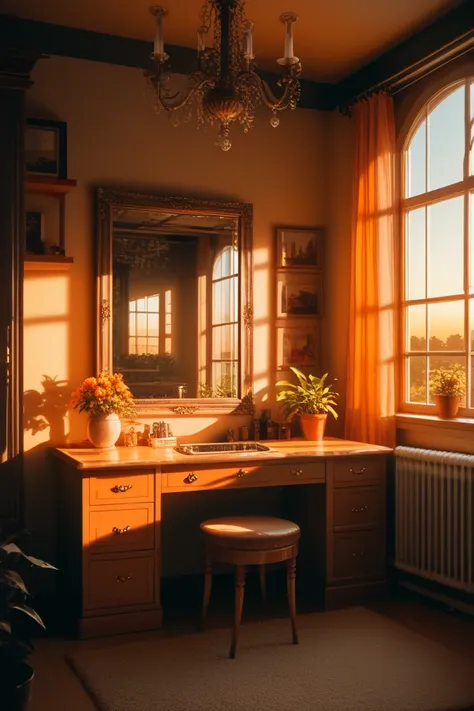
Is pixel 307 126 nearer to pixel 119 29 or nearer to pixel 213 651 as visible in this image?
pixel 119 29

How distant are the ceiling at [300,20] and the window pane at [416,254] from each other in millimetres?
948

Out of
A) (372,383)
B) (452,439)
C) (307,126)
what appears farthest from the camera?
(307,126)

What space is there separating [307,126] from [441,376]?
182cm

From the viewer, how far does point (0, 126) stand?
3.49 metres

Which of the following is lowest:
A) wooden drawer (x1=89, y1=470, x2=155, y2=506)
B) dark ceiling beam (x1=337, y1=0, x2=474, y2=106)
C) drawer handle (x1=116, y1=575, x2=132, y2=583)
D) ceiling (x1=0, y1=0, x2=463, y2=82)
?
drawer handle (x1=116, y1=575, x2=132, y2=583)

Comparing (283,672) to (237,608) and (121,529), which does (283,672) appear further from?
(121,529)

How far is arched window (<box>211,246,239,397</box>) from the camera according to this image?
4.39 meters

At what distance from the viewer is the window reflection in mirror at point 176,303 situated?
4172 mm

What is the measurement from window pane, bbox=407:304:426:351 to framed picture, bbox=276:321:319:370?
647 mm

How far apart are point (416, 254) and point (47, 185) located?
2.01m

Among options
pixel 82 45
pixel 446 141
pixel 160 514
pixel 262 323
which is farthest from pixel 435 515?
pixel 82 45

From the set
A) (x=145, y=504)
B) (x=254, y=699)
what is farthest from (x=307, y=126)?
(x=254, y=699)

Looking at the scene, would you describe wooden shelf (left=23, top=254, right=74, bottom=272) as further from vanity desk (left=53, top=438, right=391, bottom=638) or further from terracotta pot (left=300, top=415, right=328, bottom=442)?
terracotta pot (left=300, top=415, right=328, bottom=442)

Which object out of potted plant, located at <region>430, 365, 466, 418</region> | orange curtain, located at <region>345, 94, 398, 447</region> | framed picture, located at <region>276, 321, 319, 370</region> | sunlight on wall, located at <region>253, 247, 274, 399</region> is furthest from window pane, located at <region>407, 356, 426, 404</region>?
sunlight on wall, located at <region>253, 247, 274, 399</region>
